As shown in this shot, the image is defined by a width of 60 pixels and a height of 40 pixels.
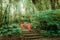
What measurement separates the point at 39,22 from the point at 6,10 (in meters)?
2.81

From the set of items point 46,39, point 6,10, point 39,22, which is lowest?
point 46,39

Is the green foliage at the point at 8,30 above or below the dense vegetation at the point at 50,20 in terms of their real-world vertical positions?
below

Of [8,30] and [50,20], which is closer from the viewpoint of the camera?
[50,20]

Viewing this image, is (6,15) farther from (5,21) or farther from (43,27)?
(43,27)

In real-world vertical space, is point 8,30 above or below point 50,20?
below

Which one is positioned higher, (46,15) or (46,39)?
(46,15)

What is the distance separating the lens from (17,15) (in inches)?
646

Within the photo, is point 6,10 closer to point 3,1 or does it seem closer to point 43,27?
point 3,1

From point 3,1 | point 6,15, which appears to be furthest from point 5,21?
point 3,1

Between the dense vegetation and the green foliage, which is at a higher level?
the dense vegetation

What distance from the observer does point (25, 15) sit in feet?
63.8

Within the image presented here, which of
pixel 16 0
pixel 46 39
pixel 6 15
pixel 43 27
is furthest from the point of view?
pixel 16 0

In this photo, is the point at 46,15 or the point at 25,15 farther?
the point at 25,15

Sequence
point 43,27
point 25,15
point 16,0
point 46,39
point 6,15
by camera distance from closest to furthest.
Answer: point 46,39
point 43,27
point 6,15
point 16,0
point 25,15
